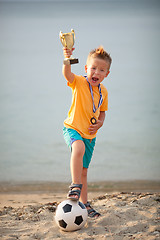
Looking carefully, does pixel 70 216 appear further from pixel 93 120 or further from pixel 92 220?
pixel 93 120

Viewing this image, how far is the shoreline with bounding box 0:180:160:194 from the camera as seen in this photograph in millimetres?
5754

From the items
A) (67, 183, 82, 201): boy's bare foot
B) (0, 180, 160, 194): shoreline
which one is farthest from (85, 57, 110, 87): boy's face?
(0, 180, 160, 194): shoreline

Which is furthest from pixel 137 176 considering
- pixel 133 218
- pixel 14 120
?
pixel 14 120

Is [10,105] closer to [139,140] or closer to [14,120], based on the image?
[14,120]

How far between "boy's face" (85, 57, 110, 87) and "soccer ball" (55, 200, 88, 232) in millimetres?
1238

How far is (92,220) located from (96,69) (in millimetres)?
1528

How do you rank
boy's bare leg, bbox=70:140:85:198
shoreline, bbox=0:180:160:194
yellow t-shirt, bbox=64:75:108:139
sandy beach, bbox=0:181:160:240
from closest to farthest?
sandy beach, bbox=0:181:160:240, boy's bare leg, bbox=70:140:85:198, yellow t-shirt, bbox=64:75:108:139, shoreline, bbox=0:180:160:194

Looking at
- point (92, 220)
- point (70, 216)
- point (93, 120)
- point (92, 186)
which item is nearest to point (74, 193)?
point (70, 216)

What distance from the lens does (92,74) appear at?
3598 mm

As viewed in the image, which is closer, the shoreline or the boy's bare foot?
the boy's bare foot

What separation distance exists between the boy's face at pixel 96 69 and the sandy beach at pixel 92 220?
1.42 metres

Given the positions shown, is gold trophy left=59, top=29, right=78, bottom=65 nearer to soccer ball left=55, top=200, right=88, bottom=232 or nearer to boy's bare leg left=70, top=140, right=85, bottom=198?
boy's bare leg left=70, top=140, right=85, bottom=198

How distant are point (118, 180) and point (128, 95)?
8.07 metres

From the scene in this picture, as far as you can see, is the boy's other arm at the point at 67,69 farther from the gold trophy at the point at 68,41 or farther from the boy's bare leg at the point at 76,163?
the boy's bare leg at the point at 76,163
